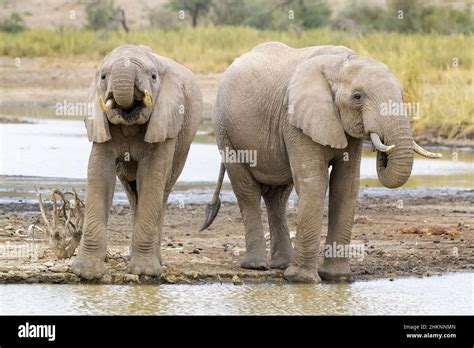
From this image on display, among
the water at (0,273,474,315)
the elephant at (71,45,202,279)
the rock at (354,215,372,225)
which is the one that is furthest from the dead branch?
the rock at (354,215,372,225)

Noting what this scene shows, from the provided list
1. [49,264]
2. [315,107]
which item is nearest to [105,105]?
[49,264]

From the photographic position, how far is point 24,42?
34.4m

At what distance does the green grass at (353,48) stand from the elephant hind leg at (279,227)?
9.73 m

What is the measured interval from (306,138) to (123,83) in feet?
5.58

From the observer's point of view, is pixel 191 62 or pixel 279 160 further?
pixel 191 62

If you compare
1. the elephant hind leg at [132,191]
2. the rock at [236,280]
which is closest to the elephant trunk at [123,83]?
the elephant hind leg at [132,191]

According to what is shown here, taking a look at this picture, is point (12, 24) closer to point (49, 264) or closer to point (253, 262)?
point (253, 262)

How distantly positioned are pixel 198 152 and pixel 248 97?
8.40 m

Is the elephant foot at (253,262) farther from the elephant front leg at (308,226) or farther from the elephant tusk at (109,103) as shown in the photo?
the elephant tusk at (109,103)

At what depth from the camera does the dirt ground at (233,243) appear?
11.4 meters

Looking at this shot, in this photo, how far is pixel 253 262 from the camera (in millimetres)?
11938

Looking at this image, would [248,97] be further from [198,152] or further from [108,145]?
[198,152]

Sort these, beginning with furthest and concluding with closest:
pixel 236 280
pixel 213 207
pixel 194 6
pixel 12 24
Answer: pixel 194 6, pixel 12 24, pixel 213 207, pixel 236 280
